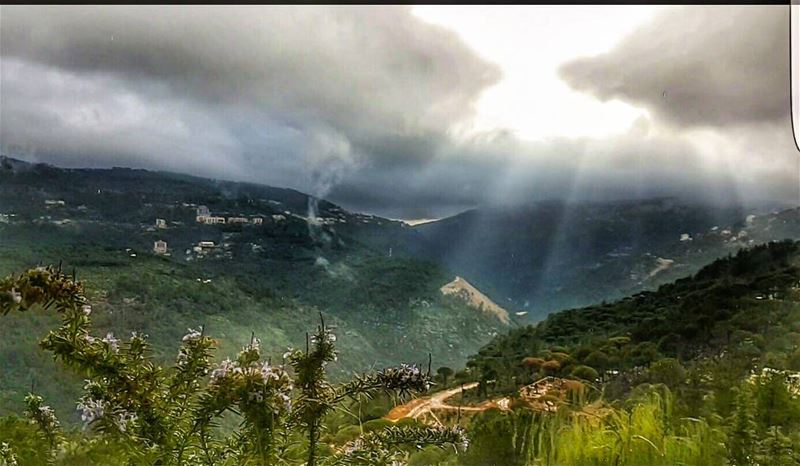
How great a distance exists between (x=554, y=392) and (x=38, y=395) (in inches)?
58.8

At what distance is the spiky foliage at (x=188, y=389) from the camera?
1.52 metres

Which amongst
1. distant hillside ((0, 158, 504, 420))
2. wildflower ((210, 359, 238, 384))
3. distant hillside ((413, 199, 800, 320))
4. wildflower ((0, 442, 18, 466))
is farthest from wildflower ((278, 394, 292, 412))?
distant hillside ((413, 199, 800, 320))

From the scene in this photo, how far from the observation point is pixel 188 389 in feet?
5.48

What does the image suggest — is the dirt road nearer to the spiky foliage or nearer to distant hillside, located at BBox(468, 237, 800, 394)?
distant hillside, located at BBox(468, 237, 800, 394)

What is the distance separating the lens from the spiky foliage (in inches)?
59.9

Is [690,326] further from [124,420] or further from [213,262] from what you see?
[124,420]

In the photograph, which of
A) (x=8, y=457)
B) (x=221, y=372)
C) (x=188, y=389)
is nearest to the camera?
(x=221, y=372)

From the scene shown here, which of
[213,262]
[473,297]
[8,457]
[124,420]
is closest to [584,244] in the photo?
[473,297]

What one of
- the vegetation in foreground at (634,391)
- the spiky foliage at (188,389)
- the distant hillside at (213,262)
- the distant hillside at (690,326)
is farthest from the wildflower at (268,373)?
the distant hillside at (690,326)

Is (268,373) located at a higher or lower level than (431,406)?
higher

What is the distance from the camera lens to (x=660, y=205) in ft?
7.88

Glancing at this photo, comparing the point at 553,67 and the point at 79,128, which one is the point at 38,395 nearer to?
the point at 79,128

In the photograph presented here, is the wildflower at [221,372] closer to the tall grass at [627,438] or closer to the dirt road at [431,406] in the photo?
the dirt road at [431,406]

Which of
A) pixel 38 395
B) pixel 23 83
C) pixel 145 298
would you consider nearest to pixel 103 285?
pixel 145 298
